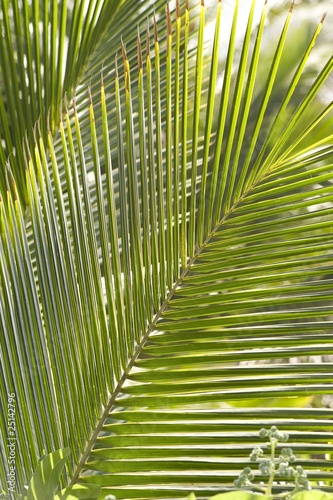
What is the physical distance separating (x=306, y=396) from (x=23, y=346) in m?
0.31

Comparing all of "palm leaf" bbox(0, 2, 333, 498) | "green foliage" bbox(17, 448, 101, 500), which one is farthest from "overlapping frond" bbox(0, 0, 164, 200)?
"green foliage" bbox(17, 448, 101, 500)

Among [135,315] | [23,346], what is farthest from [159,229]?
[23,346]

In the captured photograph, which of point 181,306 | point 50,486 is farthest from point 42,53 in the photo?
point 50,486

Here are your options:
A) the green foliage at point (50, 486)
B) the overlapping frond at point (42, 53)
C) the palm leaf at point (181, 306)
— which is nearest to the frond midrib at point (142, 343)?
the palm leaf at point (181, 306)

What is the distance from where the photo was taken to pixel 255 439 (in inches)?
22.5

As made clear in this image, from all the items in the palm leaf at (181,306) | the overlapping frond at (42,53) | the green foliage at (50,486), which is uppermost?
the overlapping frond at (42,53)

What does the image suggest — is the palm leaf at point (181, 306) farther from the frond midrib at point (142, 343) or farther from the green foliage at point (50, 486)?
the green foliage at point (50, 486)

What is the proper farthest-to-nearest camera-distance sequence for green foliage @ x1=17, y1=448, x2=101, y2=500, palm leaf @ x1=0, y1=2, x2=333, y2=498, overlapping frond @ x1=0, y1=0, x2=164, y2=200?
overlapping frond @ x1=0, y1=0, x2=164, y2=200 < palm leaf @ x1=0, y1=2, x2=333, y2=498 < green foliage @ x1=17, y1=448, x2=101, y2=500

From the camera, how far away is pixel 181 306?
0.71 m

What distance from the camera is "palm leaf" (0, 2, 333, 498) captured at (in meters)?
0.60

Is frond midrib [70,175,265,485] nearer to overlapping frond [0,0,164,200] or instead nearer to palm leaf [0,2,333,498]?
palm leaf [0,2,333,498]

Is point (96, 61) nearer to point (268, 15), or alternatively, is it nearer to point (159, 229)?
point (268, 15)

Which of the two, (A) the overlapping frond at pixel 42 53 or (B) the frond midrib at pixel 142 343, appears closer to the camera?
(B) the frond midrib at pixel 142 343

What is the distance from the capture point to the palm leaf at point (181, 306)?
0.60 metres
